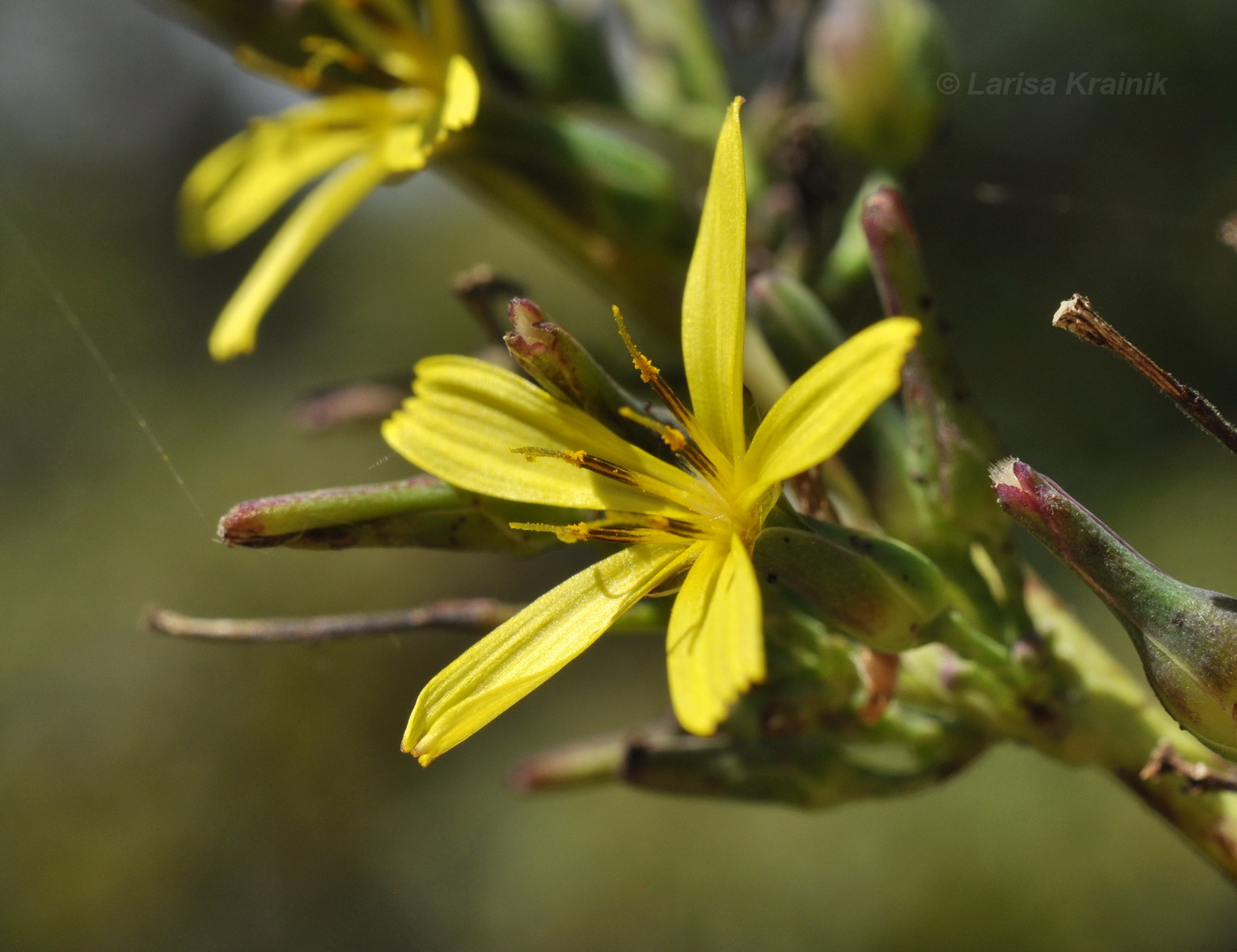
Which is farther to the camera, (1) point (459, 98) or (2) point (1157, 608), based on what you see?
(1) point (459, 98)

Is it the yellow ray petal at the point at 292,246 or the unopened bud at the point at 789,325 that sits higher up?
the unopened bud at the point at 789,325

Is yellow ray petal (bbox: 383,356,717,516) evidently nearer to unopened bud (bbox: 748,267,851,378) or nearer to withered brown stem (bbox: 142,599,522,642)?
withered brown stem (bbox: 142,599,522,642)

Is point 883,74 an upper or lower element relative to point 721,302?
upper

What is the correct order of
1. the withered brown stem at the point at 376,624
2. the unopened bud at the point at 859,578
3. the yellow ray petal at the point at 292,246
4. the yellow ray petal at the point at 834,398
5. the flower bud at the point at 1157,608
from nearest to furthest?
the yellow ray petal at the point at 834,398 → the flower bud at the point at 1157,608 → the unopened bud at the point at 859,578 → the withered brown stem at the point at 376,624 → the yellow ray petal at the point at 292,246

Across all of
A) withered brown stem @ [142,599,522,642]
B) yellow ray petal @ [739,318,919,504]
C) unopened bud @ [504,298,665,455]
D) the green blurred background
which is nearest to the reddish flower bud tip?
unopened bud @ [504,298,665,455]

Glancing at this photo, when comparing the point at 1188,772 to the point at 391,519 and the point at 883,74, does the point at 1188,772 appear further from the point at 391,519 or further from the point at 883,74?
the point at 883,74

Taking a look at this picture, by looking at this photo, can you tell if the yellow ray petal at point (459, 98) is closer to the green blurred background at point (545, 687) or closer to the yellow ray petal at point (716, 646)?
the yellow ray petal at point (716, 646)

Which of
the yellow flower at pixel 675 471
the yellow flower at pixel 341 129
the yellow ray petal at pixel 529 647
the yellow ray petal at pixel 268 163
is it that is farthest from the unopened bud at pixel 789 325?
the yellow ray petal at pixel 268 163

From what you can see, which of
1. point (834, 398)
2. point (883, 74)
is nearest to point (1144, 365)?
point (834, 398)
